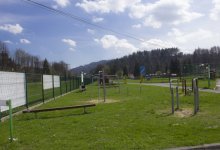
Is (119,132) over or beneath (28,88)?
beneath

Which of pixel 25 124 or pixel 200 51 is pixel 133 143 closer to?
pixel 25 124

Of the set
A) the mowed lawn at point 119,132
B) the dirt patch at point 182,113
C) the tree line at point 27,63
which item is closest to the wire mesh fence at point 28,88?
the mowed lawn at point 119,132

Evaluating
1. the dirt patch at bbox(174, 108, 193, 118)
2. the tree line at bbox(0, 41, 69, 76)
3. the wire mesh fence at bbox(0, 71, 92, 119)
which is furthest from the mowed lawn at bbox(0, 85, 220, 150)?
the tree line at bbox(0, 41, 69, 76)

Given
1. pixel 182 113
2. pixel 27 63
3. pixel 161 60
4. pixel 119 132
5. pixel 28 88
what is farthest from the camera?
pixel 161 60

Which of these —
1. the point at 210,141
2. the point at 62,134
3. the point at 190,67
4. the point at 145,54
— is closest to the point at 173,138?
the point at 210,141

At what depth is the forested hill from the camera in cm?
12125

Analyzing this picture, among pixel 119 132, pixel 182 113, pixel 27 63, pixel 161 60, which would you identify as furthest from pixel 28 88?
pixel 161 60

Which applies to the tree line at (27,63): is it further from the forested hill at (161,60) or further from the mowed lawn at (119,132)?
the mowed lawn at (119,132)

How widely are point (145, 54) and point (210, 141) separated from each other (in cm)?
17956

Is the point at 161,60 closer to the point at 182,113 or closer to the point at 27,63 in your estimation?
the point at 27,63

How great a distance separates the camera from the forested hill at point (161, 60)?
121m

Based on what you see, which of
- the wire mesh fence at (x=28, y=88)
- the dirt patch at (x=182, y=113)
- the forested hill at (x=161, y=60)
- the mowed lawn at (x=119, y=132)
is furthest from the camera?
the forested hill at (x=161, y=60)

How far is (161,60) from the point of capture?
166500 mm

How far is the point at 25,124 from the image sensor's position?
1223cm
